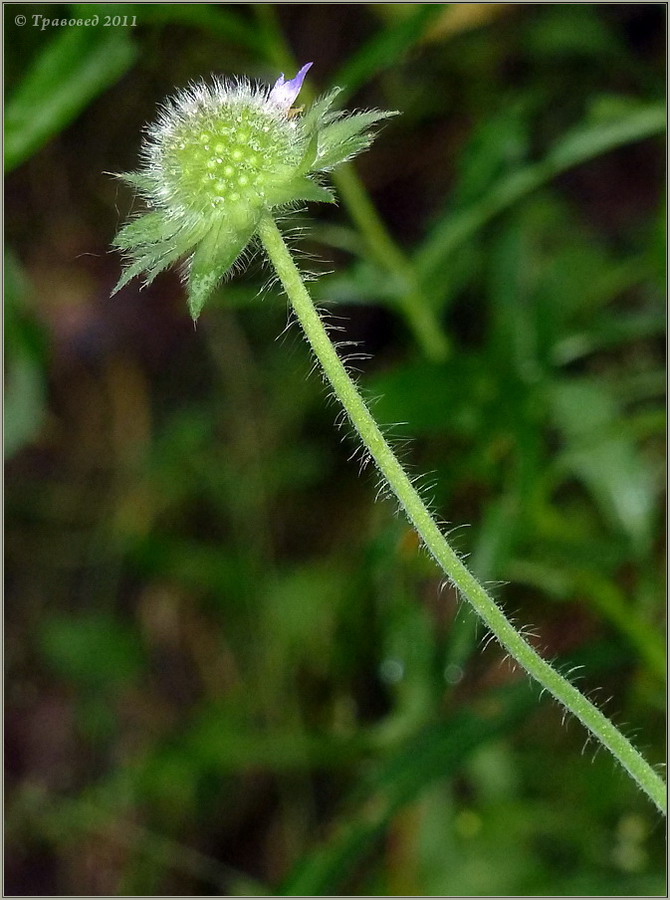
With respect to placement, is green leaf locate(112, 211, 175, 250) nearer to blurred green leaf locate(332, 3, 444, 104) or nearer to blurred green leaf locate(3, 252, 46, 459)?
blurred green leaf locate(332, 3, 444, 104)

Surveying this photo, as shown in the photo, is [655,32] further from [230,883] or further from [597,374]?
[230,883]

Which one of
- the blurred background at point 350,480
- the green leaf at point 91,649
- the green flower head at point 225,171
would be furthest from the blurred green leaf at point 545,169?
the green leaf at point 91,649

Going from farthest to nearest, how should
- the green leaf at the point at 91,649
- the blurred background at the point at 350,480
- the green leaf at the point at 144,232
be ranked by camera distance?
the green leaf at the point at 91,649, the blurred background at the point at 350,480, the green leaf at the point at 144,232

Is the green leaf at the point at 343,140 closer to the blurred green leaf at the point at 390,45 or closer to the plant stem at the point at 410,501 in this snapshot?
the plant stem at the point at 410,501

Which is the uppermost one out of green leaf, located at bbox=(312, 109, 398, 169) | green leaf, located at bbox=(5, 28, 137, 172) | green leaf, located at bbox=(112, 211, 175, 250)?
green leaf, located at bbox=(5, 28, 137, 172)

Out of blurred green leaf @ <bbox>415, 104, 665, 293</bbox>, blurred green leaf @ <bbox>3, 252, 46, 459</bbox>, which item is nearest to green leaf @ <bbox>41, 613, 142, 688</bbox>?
blurred green leaf @ <bbox>3, 252, 46, 459</bbox>

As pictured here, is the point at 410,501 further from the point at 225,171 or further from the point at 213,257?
the point at 225,171
